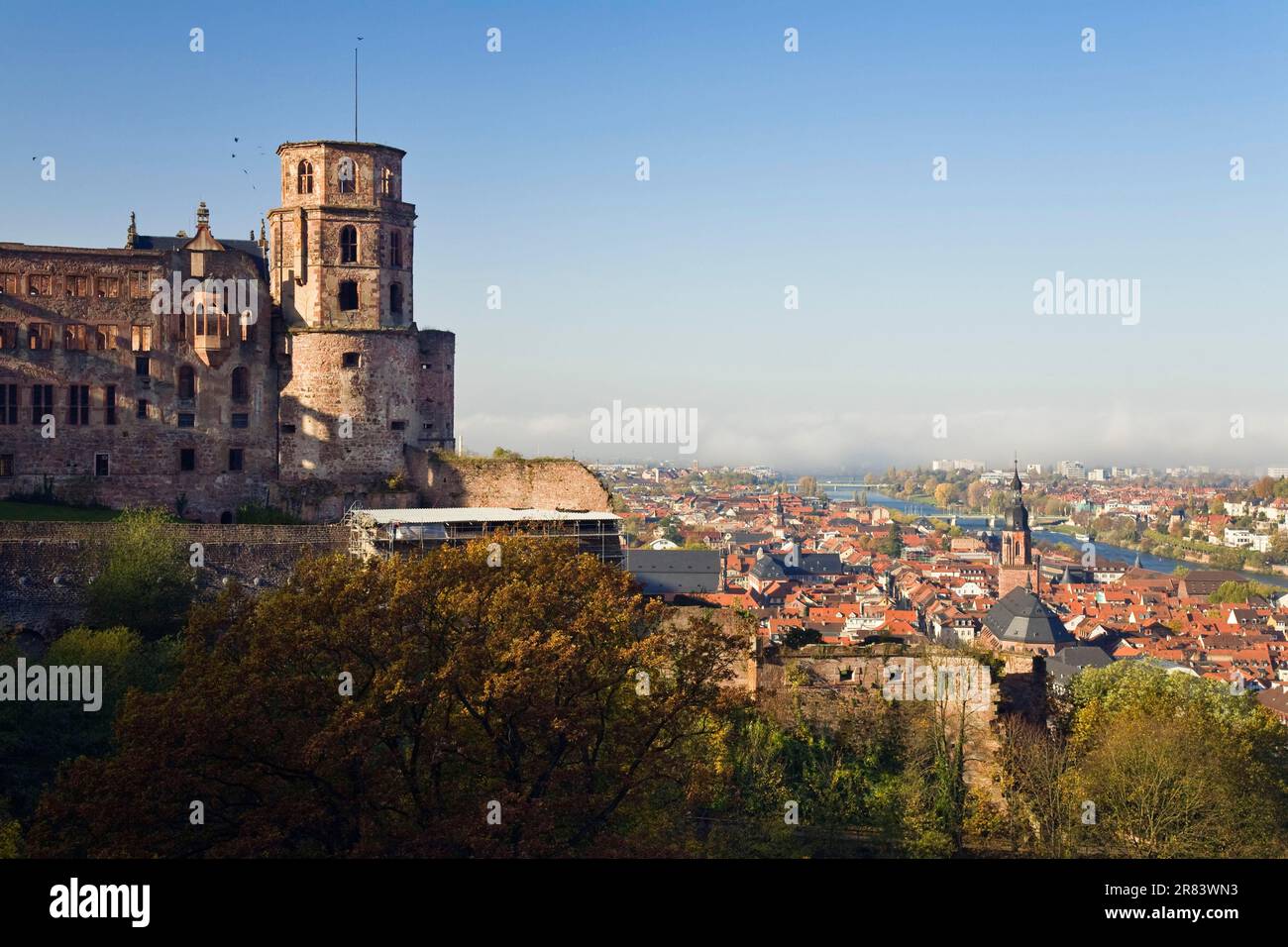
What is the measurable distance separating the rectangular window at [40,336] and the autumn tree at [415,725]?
1816 centimetres

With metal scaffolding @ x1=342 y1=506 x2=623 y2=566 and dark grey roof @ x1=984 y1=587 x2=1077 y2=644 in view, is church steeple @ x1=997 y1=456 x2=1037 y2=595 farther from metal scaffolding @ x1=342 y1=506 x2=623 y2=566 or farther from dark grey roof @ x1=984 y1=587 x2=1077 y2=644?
metal scaffolding @ x1=342 y1=506 x2=623 y2=566

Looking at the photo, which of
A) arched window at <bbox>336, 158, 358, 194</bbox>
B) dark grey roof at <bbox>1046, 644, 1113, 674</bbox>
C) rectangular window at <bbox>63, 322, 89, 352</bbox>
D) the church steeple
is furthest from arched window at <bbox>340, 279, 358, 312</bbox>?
the church steeple

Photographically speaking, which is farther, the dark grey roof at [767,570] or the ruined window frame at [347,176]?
the dark grey roof at [767,570]

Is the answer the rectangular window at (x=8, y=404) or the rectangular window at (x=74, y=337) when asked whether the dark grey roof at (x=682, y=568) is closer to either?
the rectangular window at (x=74, y=337)

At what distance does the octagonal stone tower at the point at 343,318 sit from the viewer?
147ft

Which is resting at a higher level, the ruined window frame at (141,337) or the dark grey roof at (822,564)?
the ruined window frame at (141,337)

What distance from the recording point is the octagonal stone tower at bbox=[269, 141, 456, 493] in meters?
44.8

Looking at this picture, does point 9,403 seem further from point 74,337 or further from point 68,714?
point 68,714

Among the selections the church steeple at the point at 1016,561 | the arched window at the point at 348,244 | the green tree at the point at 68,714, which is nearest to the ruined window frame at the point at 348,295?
the arched window at the point at 348,244

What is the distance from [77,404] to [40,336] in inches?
91.7

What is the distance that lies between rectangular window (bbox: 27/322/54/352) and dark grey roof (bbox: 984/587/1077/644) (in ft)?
272
